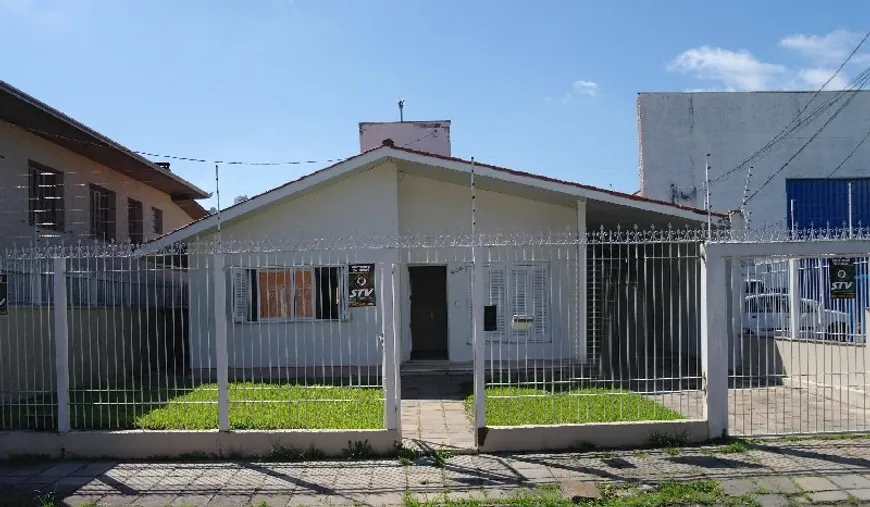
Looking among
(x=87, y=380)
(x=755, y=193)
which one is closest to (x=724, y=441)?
(x=87, y=380)

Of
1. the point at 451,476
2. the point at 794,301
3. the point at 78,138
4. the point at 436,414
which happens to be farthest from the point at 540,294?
the point at 78,138

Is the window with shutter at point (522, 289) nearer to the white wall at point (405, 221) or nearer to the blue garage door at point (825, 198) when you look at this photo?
the white wall at point (405, 221)

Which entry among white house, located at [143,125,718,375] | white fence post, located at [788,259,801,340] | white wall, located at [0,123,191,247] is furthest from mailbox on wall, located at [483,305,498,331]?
white wall, located at [0,123,191,247]

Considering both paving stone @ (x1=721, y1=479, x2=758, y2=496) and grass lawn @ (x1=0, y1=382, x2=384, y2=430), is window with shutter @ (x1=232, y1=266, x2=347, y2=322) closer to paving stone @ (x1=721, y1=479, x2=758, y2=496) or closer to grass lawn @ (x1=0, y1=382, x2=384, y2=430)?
grass lawn @ (x1=0, y1=382, x2=384, y2=430)

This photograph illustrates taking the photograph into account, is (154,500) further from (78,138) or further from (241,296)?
(78,138)

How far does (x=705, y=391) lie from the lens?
7.38 metres

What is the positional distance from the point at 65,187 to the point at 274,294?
533cm

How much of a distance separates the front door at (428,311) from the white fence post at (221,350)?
761 centimetres

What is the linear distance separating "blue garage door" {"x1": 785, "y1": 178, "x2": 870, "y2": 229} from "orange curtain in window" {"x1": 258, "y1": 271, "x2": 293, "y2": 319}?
1887 cm

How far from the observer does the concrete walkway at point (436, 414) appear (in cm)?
756

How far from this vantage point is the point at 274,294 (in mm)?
12969

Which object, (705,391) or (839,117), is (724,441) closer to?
(705,391)

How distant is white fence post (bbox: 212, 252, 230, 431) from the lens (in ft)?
23.5

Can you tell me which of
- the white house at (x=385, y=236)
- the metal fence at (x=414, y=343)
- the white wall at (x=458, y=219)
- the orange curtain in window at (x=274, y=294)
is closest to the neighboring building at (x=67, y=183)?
the metal fence at (x=414, y=343)
